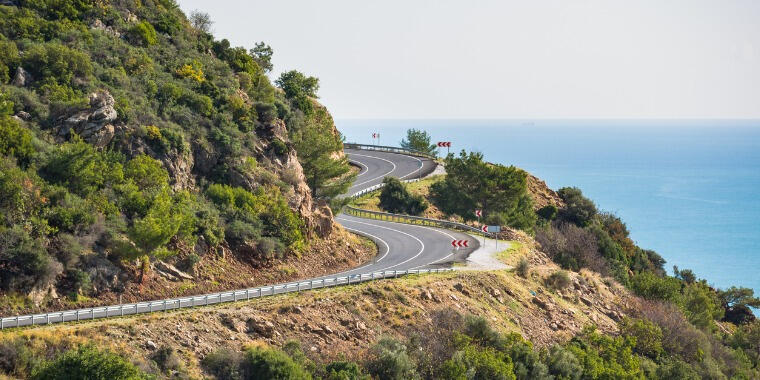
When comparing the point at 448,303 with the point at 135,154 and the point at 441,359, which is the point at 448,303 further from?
the point at 135,154

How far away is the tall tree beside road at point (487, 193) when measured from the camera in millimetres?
75619

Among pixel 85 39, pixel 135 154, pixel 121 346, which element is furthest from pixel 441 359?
pixel 85 39

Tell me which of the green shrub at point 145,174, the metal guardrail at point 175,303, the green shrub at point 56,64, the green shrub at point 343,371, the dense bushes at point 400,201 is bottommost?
the green shrub at point 343,371

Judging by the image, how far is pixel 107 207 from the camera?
43.9 m

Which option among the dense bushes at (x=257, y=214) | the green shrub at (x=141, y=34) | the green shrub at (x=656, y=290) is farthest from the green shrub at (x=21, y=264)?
the green shrub at (x=656, y=290)

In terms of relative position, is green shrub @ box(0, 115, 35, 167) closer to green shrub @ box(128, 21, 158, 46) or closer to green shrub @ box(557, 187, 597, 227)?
green shrub @ box(128, 21, 158, 46)

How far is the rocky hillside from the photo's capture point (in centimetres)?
4056

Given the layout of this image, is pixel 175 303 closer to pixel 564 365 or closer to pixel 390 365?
pixel 390 365

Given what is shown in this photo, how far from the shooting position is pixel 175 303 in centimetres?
3825

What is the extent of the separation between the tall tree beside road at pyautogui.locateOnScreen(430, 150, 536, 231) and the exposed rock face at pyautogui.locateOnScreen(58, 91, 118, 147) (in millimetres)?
35804

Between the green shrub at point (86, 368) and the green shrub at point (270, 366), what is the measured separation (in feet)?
17.9

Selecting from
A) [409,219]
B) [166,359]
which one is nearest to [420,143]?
[409,219]

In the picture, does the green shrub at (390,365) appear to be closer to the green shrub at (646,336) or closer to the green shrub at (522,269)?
the green shrub at (522,269)

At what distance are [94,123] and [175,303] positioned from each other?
634 inches
